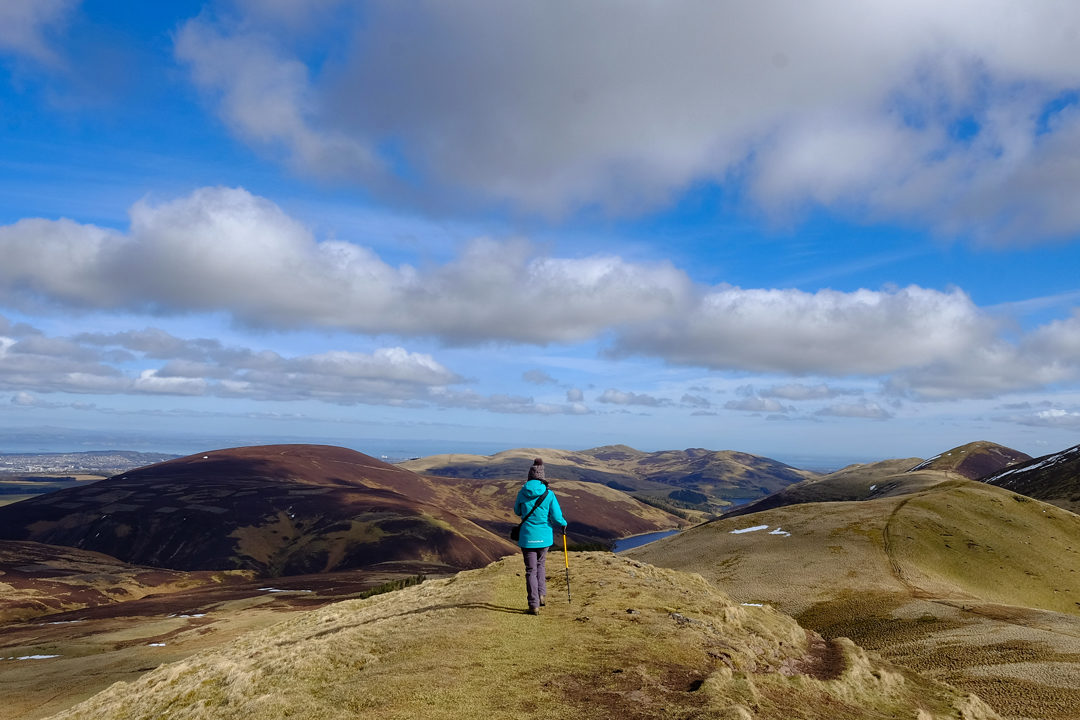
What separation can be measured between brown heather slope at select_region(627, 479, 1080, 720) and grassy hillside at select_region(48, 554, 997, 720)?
7417mm

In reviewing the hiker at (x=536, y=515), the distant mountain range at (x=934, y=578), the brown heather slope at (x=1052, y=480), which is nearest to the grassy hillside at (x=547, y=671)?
the hiker at (x=536, y=515)

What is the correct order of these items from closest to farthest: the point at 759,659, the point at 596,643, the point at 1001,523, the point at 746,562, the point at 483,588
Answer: the point at 596,643 → the point at 759,659 → the point at 483,588 → the point at 746,562 → the point at 1001,523

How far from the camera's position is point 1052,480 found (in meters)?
164

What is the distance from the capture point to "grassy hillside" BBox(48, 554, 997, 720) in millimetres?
15000

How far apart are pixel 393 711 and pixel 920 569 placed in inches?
2719

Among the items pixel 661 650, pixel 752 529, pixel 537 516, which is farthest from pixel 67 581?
pixel 661 650

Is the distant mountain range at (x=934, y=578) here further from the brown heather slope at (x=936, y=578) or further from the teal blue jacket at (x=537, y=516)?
the teal blue jacket at (x=537, y=516)

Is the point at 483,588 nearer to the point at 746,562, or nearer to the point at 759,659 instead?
the point at 759,659

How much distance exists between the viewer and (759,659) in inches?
839

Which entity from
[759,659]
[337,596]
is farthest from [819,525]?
[337,596]

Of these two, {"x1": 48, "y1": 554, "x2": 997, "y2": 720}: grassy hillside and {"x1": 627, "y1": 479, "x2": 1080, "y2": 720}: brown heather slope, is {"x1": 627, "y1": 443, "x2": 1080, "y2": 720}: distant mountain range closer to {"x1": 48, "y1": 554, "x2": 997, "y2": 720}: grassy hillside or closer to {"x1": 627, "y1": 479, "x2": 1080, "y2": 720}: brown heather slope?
{"x1": 627, "y1": 479, "x2": 1080, "y2": 720}: brown heather slope

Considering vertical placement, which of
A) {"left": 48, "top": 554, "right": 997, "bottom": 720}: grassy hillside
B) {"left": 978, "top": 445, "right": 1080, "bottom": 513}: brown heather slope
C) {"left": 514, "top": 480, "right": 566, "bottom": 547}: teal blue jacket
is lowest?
{"left": 978, "top": 445, "right": 1080, "bottom": 513}: brown heather slope

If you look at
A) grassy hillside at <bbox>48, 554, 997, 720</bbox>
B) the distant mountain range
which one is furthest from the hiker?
the distant mountain range

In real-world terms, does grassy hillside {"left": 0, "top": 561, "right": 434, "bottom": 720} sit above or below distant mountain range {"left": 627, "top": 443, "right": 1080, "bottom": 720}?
below
